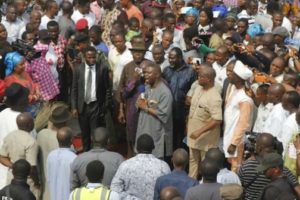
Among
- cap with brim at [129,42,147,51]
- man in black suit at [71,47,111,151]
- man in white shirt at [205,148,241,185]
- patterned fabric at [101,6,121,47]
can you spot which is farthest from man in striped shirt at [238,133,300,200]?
patterned fabric at [101,6,121,47]

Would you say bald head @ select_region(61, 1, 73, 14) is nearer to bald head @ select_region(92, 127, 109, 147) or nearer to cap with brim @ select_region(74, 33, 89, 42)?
cap with brim @ select_region(74, 33, 89, 42)

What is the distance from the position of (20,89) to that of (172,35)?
141 inches

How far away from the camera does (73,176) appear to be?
32.3 feet

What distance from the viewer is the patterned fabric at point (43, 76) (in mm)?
13195

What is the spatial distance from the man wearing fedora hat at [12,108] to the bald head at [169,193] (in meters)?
2.81

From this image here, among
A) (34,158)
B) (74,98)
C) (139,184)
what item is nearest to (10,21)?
(74,98)

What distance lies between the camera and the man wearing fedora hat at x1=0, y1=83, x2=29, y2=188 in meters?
11.0

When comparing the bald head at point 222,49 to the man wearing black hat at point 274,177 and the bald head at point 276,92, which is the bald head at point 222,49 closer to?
the bald head at point 276,92

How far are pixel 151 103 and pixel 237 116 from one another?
124 cm

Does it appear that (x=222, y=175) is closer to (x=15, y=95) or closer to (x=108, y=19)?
(x=15, y=95)

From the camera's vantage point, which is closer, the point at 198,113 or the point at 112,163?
the point at 112,163

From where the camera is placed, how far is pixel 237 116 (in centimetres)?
1161

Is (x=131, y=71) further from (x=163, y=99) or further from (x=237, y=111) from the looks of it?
(x=237, y=111)

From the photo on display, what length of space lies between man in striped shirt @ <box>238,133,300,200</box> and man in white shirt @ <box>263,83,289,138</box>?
4.08 feet
